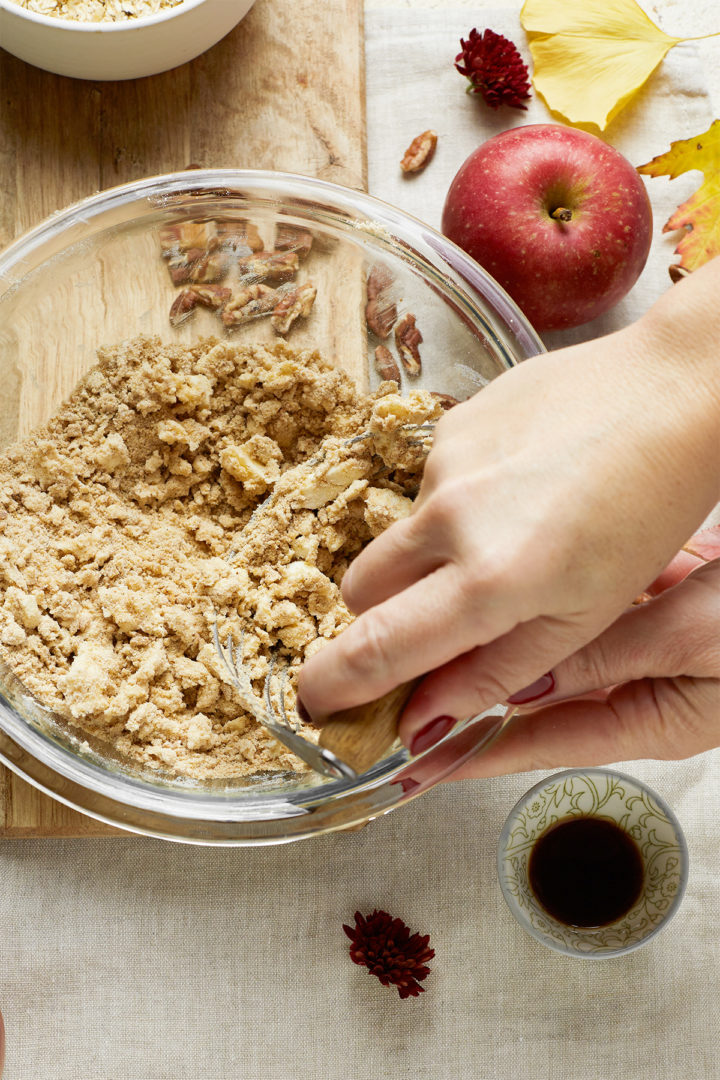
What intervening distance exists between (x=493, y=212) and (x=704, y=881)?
106 centimetres

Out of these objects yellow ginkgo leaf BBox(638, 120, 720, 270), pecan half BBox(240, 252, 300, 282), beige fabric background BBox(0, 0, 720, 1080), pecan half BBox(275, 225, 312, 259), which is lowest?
beige fabric background BBox(0, 0, 720, 1080)

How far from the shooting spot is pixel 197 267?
1.31 m

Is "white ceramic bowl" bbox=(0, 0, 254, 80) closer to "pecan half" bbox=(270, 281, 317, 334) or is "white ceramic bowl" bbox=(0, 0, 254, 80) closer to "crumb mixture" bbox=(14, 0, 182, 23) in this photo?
"crumb mixture" bbox=(14, 0, 182, 23)

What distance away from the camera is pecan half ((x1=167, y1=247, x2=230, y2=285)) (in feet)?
4.29

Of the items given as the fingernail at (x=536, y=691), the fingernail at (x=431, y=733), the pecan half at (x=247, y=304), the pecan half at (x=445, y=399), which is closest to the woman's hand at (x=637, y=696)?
the fingernail at (x=536, y=691)

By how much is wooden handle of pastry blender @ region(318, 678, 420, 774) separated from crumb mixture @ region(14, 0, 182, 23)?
1.01 m

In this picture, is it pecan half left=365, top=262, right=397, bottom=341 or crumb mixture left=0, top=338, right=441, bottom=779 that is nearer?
crumb mixture left=0, top=338, right=441, bottom=779

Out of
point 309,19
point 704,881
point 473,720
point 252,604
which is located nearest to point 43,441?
point 252,604

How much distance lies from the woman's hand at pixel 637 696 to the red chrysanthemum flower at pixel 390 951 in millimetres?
322

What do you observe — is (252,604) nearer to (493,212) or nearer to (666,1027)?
(493,212)

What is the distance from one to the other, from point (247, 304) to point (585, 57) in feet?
2.35

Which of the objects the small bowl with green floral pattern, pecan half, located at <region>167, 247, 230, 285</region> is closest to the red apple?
pecan half, located at <region>167, 247, 230, 285</region>

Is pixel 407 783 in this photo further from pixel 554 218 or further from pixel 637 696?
pixel 554 218

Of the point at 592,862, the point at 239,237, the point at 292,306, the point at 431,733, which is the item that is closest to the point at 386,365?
the point at 292,306
